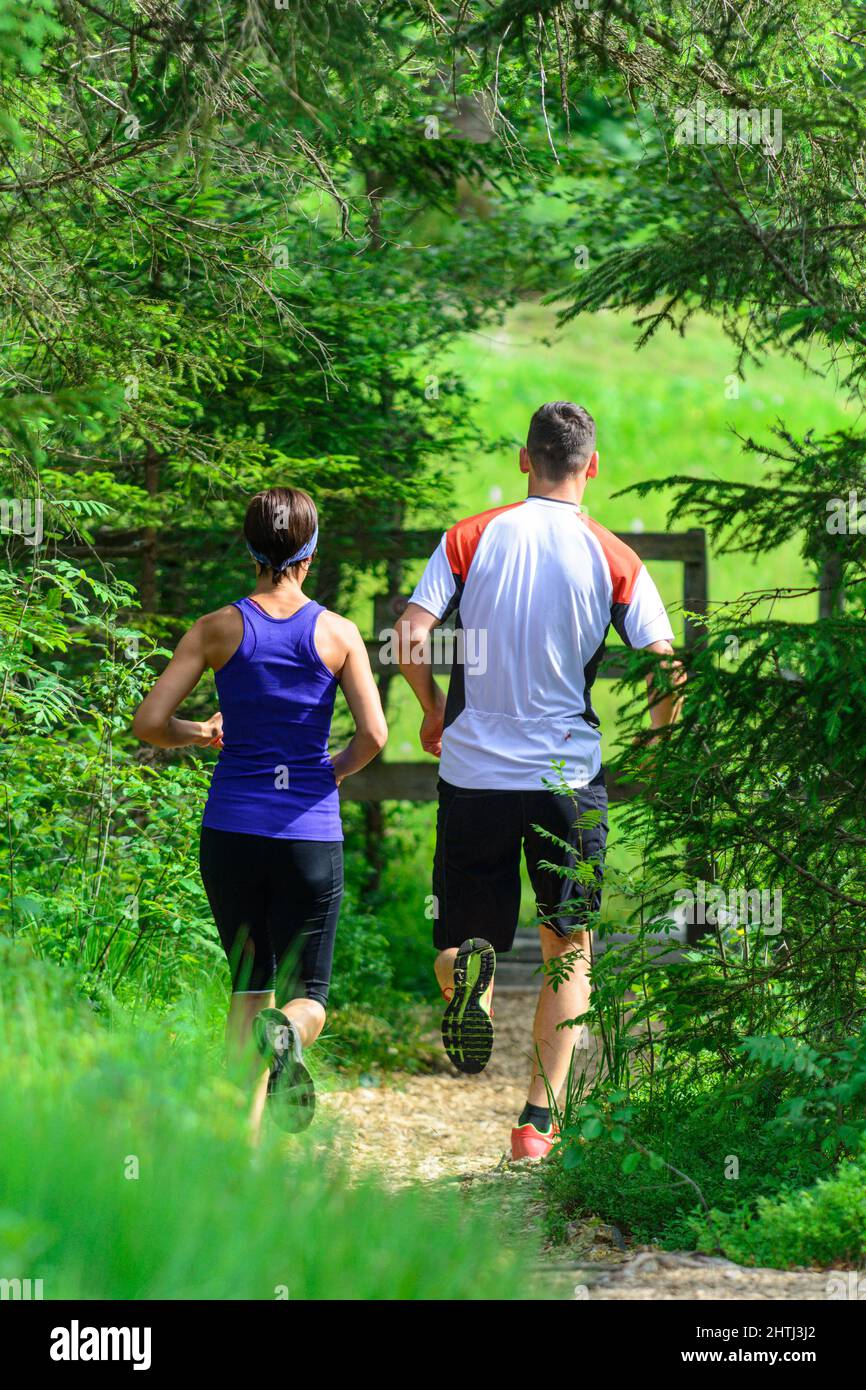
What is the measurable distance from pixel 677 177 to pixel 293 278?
2.63 m

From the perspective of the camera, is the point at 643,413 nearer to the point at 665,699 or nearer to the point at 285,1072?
the point at 665,699

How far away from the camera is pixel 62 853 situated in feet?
18.4

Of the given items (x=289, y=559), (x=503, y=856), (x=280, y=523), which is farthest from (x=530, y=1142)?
(x=280, y=523)

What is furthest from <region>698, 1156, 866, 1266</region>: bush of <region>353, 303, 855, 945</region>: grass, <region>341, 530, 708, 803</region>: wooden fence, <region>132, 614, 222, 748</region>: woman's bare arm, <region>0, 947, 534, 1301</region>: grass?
<region>353, 303, 855, 945</region>: grass

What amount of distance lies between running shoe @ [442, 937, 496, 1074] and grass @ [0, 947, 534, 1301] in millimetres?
897

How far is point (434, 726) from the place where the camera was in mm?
4812

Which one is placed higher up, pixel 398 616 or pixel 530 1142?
pixel 398 616

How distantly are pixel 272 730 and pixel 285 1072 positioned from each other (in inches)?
35.7

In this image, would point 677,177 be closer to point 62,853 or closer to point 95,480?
point 95,480

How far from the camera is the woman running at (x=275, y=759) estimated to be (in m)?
4.02

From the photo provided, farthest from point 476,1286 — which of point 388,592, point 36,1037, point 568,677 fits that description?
point 388,592

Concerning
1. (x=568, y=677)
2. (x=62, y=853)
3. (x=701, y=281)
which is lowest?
(x=62, y=853)

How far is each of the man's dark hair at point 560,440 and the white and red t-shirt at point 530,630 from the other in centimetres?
12

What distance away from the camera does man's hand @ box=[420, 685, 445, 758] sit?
4.77 metres
